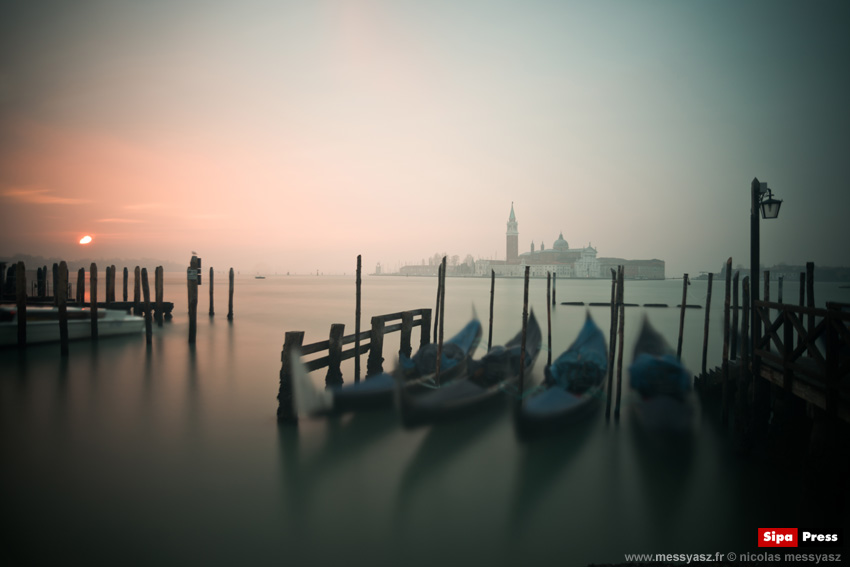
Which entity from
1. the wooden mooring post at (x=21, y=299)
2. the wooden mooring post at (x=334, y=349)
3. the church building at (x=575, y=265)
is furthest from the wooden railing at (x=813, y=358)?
the church building at (x=575, y=265)

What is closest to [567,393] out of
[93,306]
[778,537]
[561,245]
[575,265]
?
[778,537]

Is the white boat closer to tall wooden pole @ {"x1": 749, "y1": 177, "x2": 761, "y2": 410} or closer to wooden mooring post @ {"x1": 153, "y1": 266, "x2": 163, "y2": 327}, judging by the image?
wooden mooring post @ {"x1": 153, "y1": 266, "x2": 163, "y2": 327}

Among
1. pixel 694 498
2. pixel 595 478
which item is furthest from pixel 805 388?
pixel 595 478

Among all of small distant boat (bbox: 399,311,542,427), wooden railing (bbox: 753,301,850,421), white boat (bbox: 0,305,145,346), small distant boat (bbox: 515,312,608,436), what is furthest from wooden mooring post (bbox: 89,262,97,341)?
wooden railing (bbox: 753,301,850,421)

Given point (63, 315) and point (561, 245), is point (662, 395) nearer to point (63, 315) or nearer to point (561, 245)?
point (63, 315)

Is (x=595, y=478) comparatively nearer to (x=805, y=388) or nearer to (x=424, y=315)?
(x=805, y=388)

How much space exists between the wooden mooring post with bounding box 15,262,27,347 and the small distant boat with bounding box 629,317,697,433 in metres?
10.1

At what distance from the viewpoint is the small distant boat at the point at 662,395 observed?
18.6 feet

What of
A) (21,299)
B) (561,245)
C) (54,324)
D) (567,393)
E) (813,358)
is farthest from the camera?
(561,245)

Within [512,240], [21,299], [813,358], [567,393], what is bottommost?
[567,393]

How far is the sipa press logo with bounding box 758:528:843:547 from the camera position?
10.6 ft

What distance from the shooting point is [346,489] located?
4.11 meters

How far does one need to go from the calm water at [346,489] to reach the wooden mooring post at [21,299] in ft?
7.63

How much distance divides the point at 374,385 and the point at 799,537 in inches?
179
